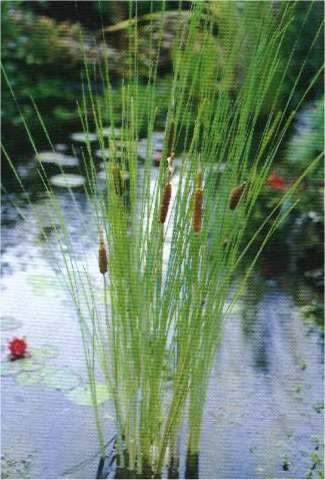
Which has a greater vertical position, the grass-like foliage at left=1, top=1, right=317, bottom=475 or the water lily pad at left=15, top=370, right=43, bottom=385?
the grass-like foliage at left=1, top=1, right=317, bottom=475

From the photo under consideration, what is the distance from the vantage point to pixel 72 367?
1890mm

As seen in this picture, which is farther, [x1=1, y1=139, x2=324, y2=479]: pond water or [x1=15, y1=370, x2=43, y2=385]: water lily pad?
[x1=15, y1=370, x2=43, y2=385]: water lily pad

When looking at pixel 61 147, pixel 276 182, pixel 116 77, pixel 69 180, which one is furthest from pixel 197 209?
pixel 116 77

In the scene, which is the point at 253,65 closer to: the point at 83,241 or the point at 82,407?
the point at 82,407

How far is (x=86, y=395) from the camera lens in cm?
180

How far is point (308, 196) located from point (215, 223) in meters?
1.17

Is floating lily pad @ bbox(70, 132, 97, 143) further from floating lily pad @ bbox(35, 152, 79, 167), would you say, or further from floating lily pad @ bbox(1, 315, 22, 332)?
floating lily pad @ bbox(1, 315, 22, 332)

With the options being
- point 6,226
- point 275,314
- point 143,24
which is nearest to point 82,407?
point 275,314

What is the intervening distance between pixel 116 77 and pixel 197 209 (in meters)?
1.99

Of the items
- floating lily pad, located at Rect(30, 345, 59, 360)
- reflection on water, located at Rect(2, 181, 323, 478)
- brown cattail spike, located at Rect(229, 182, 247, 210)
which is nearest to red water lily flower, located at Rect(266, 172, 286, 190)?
reflection on water, located at Rect(2, 181, 323, 478)

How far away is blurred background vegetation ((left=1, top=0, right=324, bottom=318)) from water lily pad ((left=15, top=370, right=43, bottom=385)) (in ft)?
2.68

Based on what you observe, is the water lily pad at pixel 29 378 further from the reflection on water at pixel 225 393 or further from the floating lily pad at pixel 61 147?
the floating lily pad at pixel 61 147

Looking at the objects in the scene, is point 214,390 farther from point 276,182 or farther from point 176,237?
point 276,182

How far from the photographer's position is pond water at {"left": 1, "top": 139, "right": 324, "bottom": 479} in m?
1.67
